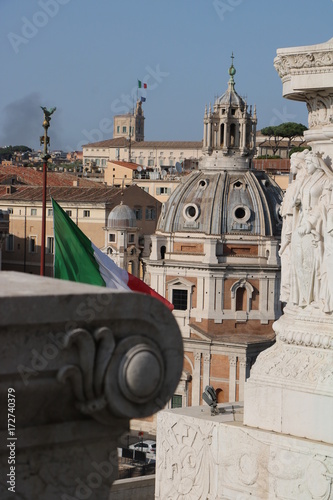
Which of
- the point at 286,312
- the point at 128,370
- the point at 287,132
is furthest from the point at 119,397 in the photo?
the point at 287,132

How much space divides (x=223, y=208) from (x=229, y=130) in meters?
3.55

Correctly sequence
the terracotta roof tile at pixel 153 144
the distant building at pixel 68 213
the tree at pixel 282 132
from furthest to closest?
the terracotta roof tile at pixel 153 144 < the tree at pixel 282 132 < the distant building at pixel 68 213

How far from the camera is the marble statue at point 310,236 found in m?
5.88

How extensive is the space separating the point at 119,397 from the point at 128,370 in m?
0.06

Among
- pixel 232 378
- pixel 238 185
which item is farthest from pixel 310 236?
pixel 238 185

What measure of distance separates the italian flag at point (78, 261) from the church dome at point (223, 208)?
32.2m

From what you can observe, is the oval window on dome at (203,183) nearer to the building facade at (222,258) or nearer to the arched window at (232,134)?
the building facade at (222,258)

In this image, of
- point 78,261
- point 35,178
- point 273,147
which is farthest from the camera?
point 273,147

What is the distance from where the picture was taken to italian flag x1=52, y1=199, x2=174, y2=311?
10.7 m

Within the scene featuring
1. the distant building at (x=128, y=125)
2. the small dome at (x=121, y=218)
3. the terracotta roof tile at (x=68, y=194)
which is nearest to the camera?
the small dome at (x=121, y=218)

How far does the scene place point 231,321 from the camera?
1692 inches

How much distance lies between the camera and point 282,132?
8169 cm

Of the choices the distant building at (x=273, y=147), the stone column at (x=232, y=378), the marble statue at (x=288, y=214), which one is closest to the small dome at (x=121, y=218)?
the stone column at (x=232, y=378)

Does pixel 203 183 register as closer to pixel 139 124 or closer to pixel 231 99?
pixel 231 99
